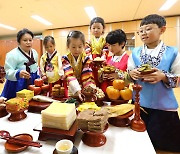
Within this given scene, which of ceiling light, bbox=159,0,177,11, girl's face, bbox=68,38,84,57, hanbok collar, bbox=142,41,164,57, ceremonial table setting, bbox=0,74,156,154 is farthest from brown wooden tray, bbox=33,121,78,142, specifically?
ceiling light, bbox=159,0,177,11

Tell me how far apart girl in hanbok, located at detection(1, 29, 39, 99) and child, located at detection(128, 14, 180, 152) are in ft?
3.29

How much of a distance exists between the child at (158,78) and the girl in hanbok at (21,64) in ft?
3.29

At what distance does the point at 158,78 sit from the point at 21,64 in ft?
4.24

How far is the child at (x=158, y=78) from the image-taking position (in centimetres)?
109

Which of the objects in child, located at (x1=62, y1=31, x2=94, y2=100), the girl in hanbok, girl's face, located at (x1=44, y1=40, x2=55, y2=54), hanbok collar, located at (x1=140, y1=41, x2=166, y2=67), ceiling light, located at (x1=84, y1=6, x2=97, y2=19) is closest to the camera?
hanbok collar, located at (x1=140, y1=41, x2=166, y2=67)

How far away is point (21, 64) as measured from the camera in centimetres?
161

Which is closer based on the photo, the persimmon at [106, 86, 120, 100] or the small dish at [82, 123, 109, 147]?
the small dish at [82, 123, 109, 147]

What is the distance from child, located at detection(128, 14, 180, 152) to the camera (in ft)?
3.57

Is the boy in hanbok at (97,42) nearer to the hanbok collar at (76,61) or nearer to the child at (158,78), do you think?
the hanbok collar at (76,61)

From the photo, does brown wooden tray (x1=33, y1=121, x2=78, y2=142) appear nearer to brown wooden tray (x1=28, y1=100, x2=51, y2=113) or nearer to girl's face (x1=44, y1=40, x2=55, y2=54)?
brown wooden tray (x1=28, y1=100, x2=51, y2=113)

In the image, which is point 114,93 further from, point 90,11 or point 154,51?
point 90,11

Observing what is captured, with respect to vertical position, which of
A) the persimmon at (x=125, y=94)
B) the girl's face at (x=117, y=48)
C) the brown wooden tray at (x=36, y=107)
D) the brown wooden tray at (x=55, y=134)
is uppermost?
the girl's face at (x=117, y=48)

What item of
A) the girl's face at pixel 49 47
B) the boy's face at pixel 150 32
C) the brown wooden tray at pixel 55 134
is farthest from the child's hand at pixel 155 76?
the girl's face at pixel 49 47

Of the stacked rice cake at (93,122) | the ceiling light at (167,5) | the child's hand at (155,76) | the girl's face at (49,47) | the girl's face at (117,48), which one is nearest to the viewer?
the stacked rice cake at (93,122)
